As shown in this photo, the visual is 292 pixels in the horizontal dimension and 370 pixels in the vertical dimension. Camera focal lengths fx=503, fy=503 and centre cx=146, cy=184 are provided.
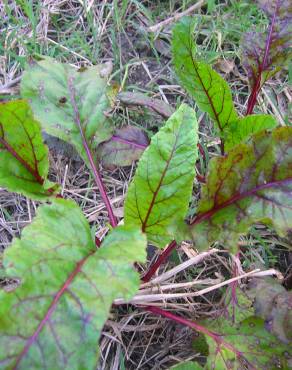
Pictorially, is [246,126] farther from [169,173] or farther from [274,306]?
[274,306]

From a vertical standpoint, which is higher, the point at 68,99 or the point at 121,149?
the point at 68,99

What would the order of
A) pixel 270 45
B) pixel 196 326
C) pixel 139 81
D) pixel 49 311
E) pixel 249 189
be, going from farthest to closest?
pixel 139 81, pixel 270 45, pixel 196 326, pixel 249 189, pixel 49 311

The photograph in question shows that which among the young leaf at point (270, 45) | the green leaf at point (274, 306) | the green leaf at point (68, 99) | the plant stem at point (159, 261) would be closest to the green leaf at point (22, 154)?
the green leaf at point (68, 99)

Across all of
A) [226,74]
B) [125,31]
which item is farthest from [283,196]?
[125,31]

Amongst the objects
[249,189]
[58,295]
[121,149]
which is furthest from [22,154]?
[249,189]

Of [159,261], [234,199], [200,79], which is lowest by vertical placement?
[159,261]

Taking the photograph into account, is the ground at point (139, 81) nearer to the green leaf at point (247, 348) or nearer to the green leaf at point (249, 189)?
the green leaf at point (247, 348)

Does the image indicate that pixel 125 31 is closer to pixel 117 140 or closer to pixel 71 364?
pixel 117 140

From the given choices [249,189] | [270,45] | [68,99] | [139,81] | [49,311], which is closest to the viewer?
[49,311]
